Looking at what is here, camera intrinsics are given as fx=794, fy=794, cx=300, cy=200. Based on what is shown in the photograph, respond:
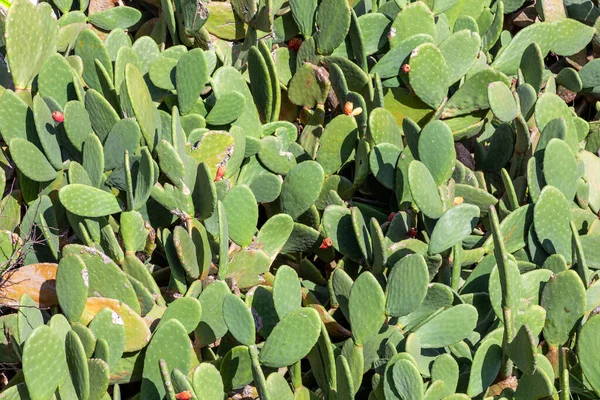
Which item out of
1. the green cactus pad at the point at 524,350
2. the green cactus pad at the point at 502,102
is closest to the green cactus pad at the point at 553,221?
the green cactus pad at the point at 502,102

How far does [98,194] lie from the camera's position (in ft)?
5.39

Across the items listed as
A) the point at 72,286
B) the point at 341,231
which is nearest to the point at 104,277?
the point at 72,286

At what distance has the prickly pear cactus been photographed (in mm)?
1491

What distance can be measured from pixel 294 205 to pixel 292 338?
46 cm

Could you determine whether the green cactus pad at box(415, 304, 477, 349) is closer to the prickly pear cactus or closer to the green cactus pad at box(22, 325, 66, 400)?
the prickly pear cactus

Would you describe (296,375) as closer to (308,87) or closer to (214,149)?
(214,149)

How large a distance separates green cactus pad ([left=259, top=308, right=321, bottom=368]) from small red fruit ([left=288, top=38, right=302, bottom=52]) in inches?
39.8

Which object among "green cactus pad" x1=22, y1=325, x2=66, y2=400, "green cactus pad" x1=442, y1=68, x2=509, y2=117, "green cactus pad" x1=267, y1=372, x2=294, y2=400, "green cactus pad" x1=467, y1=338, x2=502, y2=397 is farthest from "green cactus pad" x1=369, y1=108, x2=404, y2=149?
"green cactus pad" x1=22, y1=325, x2=66, y2=400

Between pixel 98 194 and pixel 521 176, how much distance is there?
1.06 m

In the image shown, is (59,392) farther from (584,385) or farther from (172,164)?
(584,385)

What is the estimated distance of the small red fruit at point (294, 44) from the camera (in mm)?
2252

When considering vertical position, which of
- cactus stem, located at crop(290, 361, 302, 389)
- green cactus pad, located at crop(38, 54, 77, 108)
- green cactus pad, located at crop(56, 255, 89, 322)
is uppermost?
green cactus pad, located at crop(38, 54, 77, 108)

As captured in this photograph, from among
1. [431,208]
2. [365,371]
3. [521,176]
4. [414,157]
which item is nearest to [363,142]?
[414,157]

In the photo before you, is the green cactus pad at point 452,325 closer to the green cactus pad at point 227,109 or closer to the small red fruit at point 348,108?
the small red fruit at point 348,108
